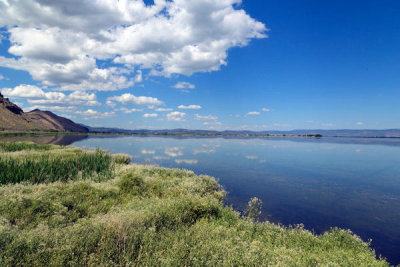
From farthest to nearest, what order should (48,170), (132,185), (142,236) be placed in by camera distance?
(48,170) → (132,185) → (142,236)

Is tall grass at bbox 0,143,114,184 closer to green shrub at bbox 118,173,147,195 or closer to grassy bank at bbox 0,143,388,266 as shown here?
grassy bank at bbox 0,143,388,266

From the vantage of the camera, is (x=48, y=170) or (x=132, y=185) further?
(x=48, y=170)

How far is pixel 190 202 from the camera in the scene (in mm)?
9953

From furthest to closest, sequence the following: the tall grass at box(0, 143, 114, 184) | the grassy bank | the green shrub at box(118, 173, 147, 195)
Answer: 1. the tall grass at box(0, 143, 114, 184)
2. the green shrub at box(118, 173, 147, 195)
3. the grassy bank

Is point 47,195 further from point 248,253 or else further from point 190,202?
point 248,253

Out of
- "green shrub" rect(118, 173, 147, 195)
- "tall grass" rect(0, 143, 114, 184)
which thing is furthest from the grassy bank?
"tall grass" rect(0, 143, 114, 184)

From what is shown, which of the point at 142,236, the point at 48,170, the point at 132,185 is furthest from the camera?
the point at 48,170

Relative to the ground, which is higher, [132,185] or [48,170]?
[48,170]

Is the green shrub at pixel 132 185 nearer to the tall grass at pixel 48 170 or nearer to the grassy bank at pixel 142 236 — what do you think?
the grassy bank at pixel 142 236

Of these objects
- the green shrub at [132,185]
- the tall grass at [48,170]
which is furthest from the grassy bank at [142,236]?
the tall grass at [48,170]

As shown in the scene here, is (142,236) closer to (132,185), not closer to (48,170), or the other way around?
(132,185)


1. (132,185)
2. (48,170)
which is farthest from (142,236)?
(48,170)

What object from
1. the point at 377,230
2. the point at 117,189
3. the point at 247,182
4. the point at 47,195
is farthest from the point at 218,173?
the point at 47,195

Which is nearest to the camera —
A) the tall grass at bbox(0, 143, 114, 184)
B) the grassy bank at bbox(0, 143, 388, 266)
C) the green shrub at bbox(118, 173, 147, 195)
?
the grassy bank at bbox(0, 143, 388, 266)
